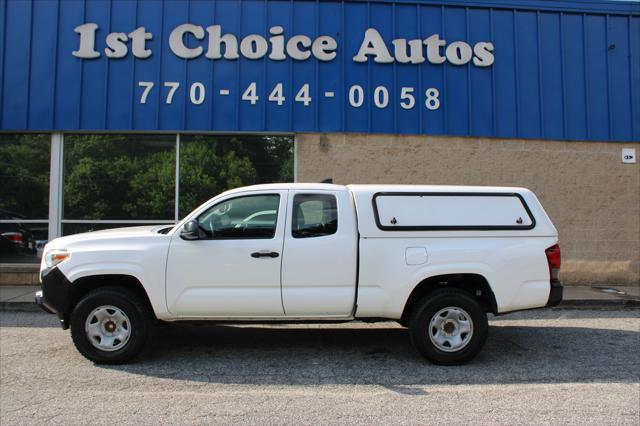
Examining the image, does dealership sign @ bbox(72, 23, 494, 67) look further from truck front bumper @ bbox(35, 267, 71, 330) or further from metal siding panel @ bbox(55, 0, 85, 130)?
truck front bumper @ bbox(35, 267, 71, 330)

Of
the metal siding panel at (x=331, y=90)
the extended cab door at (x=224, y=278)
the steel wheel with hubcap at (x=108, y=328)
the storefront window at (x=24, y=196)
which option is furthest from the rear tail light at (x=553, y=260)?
the storefront window at (x=24, y=196)

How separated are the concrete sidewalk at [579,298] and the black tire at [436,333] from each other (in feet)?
13.3

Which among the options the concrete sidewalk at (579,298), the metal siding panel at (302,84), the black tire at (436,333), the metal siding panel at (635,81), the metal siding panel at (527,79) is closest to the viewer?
the black tire at (436,333)

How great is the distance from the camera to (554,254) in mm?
5551

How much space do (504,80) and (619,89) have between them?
2512mm

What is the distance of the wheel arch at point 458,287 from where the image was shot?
5.47 metres

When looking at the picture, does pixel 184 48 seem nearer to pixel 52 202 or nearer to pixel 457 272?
pixel 52 202

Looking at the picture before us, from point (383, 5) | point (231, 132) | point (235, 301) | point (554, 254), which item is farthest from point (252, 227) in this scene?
point (383, 5)

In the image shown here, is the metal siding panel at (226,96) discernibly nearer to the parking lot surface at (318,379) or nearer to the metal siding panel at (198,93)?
the metal siding panel at (198,93)

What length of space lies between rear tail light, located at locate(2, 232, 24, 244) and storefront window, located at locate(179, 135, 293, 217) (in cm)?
326

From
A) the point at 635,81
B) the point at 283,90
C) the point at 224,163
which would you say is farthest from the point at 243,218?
the point at 635,81

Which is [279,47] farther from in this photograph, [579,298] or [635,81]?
[635,81]

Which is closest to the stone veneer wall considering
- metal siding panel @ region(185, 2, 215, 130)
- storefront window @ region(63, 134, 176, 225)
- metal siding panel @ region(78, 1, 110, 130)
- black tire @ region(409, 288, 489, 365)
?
metal siding panel @ region(185, 2, 215, 130)

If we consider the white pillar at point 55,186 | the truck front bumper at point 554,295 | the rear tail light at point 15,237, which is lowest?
the truck front bumper at point 554,295
